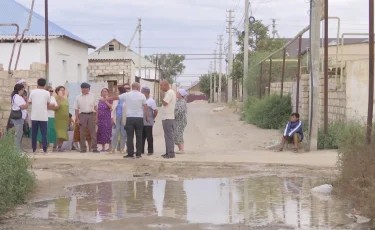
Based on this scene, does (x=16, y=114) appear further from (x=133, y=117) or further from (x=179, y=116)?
(x=179, y=116)

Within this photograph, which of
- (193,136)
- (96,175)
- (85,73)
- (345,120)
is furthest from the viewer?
(85,73)

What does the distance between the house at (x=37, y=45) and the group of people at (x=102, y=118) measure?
13.8 m

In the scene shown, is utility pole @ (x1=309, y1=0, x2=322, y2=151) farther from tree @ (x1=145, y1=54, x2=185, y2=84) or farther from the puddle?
tree @ (x1=145, y1=54, x2=185, y2=84)

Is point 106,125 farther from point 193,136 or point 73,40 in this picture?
point 73,40

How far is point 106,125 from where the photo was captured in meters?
15.4

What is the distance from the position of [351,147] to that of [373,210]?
2.08m

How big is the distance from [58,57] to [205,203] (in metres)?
23.6

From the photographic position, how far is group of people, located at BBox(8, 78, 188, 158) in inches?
553

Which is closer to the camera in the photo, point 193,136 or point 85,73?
point 193,136

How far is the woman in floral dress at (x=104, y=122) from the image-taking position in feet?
50.3

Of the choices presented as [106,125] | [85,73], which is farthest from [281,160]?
[85,73]

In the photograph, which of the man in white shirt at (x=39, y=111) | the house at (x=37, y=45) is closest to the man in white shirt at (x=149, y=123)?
the man in white shirt at (x=39, y=111)

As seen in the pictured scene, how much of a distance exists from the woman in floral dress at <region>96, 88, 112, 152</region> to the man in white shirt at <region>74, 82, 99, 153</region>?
0.25 metres

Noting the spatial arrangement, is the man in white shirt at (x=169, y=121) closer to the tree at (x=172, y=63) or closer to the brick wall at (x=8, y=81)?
the brick wall at (x=8, y=81)
